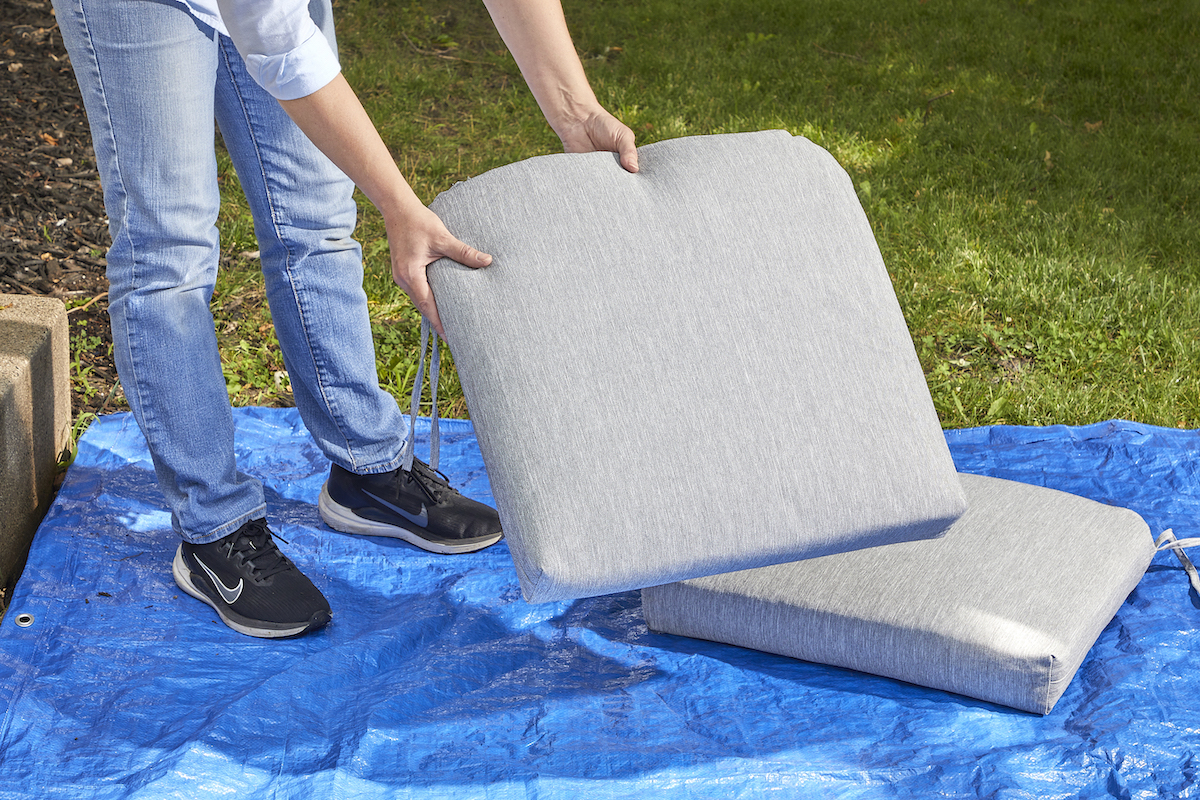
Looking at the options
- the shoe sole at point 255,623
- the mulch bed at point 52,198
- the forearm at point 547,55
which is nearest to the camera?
the forearm at point 547,55

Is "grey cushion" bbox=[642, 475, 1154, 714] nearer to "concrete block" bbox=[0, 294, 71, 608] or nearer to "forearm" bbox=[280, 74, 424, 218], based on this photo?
"forearm" bbox=[280, 74, 424, 218]

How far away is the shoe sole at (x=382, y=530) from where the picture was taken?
2.21 m

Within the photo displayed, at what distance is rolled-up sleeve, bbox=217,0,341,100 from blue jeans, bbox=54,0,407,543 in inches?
12.1

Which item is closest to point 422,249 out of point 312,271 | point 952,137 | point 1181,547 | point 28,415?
point 312,271

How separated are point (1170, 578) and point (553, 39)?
1573 millimetres

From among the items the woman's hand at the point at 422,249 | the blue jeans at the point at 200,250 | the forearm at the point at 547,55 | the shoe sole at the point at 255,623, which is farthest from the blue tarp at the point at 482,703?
the forearm at the point at 547,55

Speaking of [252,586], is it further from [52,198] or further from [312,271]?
[52,198]

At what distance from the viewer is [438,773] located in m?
1.58

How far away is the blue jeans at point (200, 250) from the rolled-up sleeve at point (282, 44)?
307 millimetres

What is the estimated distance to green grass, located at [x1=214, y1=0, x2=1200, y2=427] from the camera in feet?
9.98

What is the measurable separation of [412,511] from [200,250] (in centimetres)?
71

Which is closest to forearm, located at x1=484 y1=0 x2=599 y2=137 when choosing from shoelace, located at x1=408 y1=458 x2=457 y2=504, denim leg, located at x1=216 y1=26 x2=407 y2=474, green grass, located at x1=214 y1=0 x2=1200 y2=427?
denim leg, located at x1=216 y1=26 x2=407 y2=474

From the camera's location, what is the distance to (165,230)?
1.79m

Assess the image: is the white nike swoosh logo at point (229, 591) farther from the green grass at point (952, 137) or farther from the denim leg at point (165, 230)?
the green grass at point (952, 137)
